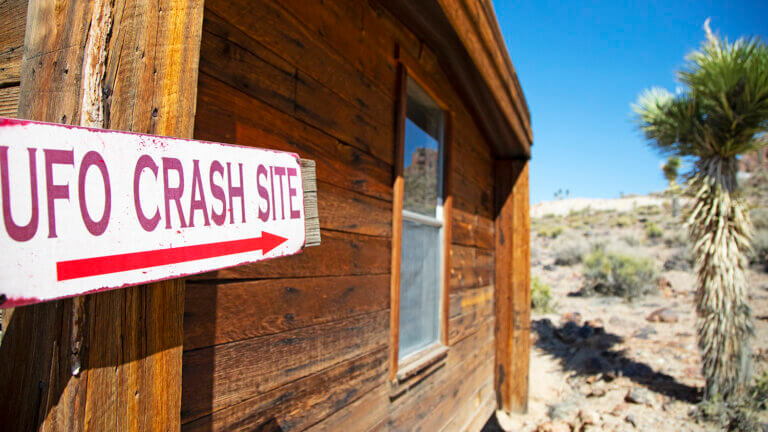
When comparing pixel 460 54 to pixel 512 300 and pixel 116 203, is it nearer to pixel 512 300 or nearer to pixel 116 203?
pixel 116 203

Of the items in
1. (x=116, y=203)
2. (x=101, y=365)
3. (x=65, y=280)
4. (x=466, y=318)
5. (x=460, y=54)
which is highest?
(x=460, y=54)

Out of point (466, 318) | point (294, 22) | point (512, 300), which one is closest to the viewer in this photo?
point (294, 22)

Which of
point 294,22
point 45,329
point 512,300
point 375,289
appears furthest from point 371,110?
point 512,300

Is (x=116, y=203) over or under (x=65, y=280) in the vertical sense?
over

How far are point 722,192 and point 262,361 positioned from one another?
21.0 ft

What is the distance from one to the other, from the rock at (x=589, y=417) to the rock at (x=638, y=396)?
0.80 meters

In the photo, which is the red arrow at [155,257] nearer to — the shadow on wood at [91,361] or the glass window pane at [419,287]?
the shadow on wood at [91,361]

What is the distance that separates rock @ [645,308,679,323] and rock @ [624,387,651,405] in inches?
144

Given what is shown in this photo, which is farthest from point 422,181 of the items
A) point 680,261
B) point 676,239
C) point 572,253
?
point 676,239

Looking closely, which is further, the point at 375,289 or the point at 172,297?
the point at 375,289

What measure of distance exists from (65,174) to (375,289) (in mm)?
1586

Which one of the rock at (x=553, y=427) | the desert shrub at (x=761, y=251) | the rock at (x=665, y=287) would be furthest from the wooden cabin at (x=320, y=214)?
the desert shrub at (x=761, y=251)

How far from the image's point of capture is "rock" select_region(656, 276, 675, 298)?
432 inches

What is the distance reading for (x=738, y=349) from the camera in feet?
17.3
